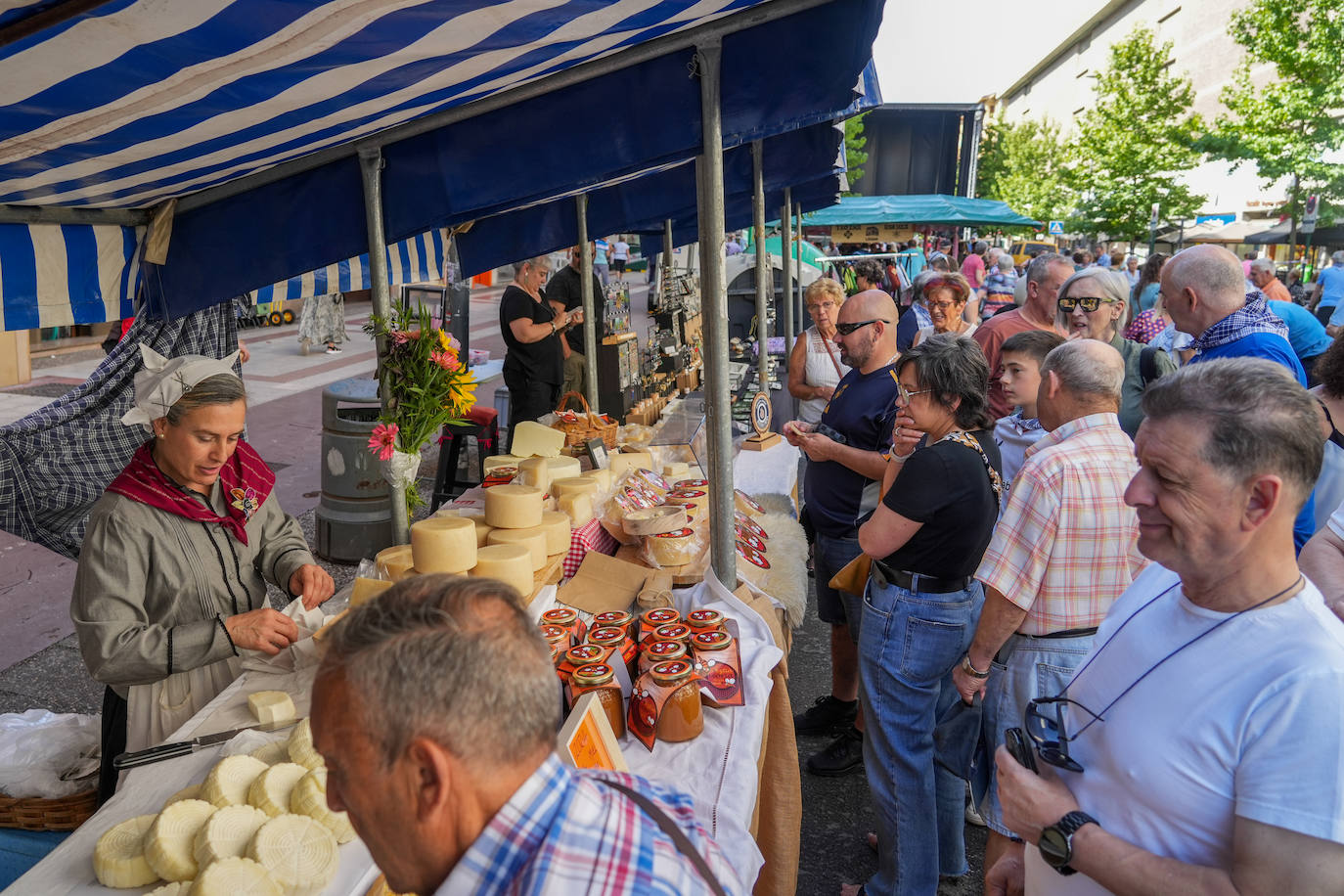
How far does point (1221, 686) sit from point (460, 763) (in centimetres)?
118

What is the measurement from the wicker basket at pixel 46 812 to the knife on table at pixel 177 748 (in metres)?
0.44

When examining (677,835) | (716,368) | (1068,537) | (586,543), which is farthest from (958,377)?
(677,835)

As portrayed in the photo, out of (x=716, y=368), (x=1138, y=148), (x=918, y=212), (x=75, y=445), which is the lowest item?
(x=75, y=445)

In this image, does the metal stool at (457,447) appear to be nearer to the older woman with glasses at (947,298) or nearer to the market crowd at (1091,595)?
the market crowd at (1091,595)

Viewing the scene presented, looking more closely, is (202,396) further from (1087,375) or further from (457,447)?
(457,447)

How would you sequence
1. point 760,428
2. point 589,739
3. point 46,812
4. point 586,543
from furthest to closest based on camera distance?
point 760,428 < point 586,543 < point 46,812 < point 589,739

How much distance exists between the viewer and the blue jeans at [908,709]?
109 inches

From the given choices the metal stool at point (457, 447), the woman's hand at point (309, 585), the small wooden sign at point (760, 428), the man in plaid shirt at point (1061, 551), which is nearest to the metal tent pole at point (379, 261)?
the woman's hand at point (309, 585)

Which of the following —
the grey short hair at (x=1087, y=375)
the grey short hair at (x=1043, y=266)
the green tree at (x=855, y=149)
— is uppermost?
the green tree at (x=855, y=149)

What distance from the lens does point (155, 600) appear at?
2338 millimetres

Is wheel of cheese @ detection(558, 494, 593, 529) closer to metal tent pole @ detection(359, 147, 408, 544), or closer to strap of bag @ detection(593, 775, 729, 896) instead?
metal tent pole @ detection(359, 147, 408, 544)

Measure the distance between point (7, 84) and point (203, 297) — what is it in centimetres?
174

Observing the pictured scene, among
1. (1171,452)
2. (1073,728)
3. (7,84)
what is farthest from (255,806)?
(1171,452)

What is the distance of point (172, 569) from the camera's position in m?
2.34
